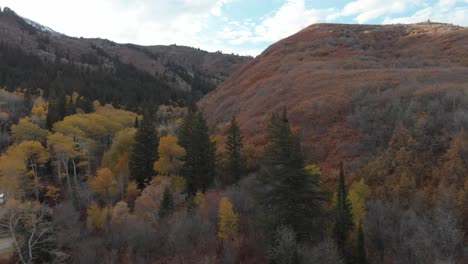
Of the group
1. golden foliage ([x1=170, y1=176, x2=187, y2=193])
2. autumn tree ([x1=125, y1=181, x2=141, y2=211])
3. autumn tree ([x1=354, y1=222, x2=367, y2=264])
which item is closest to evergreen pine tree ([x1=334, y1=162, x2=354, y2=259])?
autumn tree ([x1=354, y1=222, x2=367, y2=264])

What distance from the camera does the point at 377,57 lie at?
225 feet

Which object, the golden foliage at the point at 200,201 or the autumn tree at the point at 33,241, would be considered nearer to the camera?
the autumn tree at the point at 33,241

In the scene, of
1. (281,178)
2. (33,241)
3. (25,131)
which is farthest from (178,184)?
(25,131)

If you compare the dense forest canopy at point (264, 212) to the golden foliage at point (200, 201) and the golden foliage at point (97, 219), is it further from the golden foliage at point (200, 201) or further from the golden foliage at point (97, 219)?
the golden foliage at point (200, 201)

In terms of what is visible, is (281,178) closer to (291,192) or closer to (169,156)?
(291,192)

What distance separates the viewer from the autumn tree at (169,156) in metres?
39.9

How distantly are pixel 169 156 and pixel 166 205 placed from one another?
34.0 ft

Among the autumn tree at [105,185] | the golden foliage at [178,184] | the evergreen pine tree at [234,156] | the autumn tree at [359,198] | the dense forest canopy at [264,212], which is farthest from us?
the autumn tree at [105,185]

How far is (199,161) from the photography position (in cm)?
3762

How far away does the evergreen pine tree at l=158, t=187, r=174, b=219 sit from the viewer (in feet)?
100

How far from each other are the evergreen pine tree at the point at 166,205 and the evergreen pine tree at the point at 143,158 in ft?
41.5

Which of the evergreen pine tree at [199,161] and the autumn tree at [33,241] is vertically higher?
the evergreen pine tree at [199,161]

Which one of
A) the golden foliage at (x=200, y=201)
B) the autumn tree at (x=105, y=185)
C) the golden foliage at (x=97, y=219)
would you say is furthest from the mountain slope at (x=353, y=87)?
the golden foliage at (x=97, y=219)

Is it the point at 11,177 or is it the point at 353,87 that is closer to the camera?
the point at 11,177
